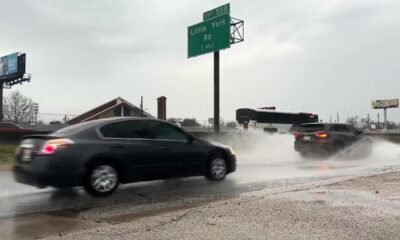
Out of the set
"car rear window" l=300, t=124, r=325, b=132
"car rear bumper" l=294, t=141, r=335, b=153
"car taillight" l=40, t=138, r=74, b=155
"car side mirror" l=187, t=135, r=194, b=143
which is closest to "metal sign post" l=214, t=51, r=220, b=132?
"car rear window" l=300, t=124, r=325, b=132

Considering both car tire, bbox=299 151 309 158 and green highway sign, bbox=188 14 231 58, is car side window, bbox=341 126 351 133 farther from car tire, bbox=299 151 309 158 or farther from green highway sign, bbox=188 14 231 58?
green highway sign, bbox=188 14 231 58

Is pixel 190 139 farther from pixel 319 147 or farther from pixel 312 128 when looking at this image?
pixel 312 128

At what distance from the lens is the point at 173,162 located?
9.73m

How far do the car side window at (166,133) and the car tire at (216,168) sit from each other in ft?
2.82

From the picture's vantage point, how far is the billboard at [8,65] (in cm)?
6612

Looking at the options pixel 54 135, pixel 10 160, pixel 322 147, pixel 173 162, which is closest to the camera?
pixel 54 135

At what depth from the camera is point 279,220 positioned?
251 inches

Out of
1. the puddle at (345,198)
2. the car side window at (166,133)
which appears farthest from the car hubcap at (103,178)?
the puddle at (345,198)

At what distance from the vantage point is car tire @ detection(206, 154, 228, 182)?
10.5 m

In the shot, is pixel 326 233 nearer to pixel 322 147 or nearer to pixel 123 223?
pixel 123 223

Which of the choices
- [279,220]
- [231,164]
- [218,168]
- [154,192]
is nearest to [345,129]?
[231,164]

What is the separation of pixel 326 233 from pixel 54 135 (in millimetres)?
4943

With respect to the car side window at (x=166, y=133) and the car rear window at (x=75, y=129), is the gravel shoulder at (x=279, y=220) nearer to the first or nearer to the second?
the car side window at (x=166, y=133)

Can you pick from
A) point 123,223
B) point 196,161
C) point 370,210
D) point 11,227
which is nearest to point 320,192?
point 370,210
